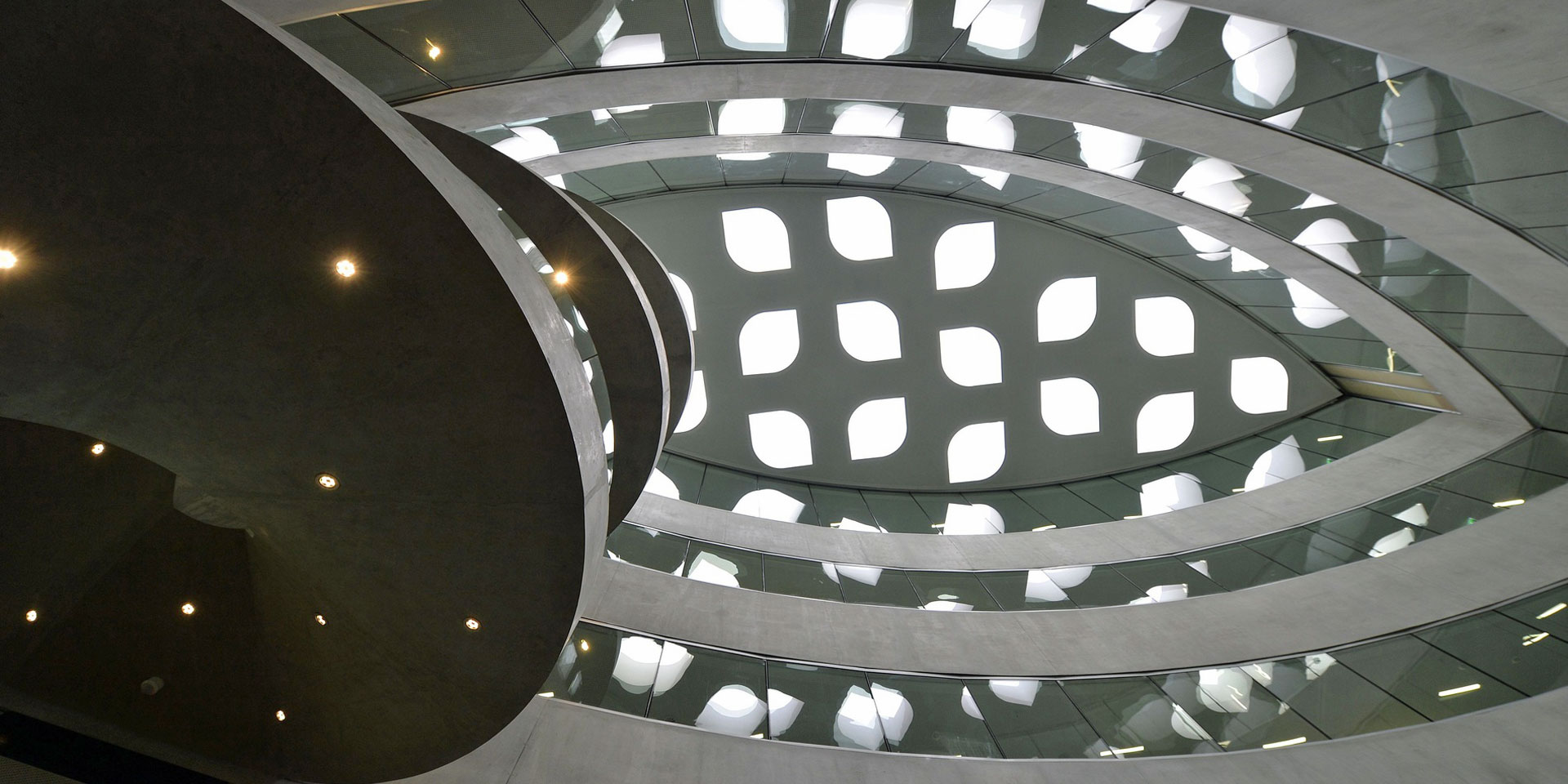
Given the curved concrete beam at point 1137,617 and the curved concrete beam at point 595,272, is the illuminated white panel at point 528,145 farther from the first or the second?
the curved concrete beam at point 1137,617

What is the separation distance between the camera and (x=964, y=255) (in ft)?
70.0

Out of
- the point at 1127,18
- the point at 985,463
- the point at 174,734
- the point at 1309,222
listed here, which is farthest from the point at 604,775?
the point at 985,463

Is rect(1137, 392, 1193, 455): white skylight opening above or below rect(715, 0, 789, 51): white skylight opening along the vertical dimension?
below

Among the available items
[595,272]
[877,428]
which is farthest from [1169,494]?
[595,272]

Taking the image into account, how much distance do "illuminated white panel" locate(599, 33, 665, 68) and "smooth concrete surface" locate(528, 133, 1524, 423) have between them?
10.9 ft

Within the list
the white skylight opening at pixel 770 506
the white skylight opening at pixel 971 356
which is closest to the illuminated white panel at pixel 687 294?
the white skylight opening at pixel 770 506

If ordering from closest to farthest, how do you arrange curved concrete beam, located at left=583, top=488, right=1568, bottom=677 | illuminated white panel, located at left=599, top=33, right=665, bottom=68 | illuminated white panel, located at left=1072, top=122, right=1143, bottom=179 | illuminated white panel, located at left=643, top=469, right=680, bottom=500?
1. illuminated white panel, located at left=599, top=33, right=665, bottom=68
2. illuminated white panel, located at left=1072, top=122, right=1143, bottom=179
3. curved concrete beam, located at left=583, top=488, right=1568, bottom=677
4. illuminated white panel, located at left=643, top=469, right=680, bottom=500

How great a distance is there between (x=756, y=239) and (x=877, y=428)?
22.0 feet

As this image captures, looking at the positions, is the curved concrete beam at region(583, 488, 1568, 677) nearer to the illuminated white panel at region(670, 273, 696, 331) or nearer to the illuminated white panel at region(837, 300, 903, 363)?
the illuminated white panel at region(670, 273, 696, 331)

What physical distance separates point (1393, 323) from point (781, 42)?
531 inches

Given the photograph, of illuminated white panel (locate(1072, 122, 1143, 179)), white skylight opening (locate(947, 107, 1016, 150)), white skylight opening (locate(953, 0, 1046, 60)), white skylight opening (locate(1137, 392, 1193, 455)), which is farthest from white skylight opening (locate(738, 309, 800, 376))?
white skylight opening (locate(953, 0, 1046, 60))

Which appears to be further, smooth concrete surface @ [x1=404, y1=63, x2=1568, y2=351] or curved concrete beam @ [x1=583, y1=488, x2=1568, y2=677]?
curved concrete beam @ [x1=583, y1=488, x2=1568, y2=677]

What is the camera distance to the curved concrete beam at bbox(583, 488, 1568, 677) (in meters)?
13.1

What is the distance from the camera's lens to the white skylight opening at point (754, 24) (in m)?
9.87
